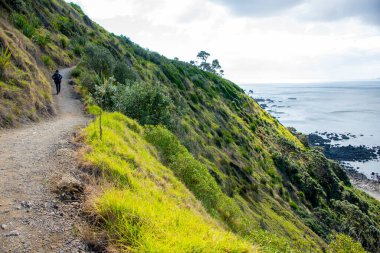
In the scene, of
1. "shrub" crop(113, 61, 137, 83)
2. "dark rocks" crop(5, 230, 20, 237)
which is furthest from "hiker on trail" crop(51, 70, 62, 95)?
"dark rocks" crop(5, 230, 20, 237)

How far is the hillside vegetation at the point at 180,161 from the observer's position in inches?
268

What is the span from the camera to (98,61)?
35969mm

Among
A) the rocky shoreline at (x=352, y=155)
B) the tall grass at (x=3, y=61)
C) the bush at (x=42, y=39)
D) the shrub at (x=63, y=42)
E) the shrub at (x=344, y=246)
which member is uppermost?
the shrub at (x=63, y=42)

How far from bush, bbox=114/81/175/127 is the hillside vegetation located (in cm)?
10

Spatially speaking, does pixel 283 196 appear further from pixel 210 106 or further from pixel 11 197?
pixel 11 197

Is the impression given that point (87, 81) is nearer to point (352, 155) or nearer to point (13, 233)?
point (13, 233)

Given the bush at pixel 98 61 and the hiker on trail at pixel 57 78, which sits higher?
the bush at pixel 98 61

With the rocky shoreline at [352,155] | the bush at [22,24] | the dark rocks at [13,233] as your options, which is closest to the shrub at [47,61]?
the bush at [22,24]

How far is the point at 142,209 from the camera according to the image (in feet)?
21.6

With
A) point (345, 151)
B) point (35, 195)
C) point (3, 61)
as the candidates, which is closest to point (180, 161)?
point (35, 195)

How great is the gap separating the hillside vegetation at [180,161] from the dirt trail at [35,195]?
0.82 m

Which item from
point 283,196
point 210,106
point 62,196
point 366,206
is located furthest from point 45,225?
point 366,206

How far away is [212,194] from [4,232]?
633 inches

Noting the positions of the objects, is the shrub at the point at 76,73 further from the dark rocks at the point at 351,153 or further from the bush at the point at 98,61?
the dark rocks at the point at 351,153
